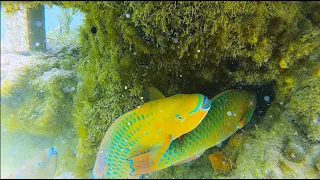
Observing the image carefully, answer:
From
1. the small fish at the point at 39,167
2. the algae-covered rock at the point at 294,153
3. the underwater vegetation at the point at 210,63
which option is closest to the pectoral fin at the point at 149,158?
the underwater vegetation at the point at 210,63

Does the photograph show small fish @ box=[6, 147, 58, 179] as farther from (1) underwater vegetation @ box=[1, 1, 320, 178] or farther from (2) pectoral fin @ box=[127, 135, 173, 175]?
(2) pectoral fin @ box=[127, 135, 173, 175]

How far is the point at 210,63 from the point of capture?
2.82 meters

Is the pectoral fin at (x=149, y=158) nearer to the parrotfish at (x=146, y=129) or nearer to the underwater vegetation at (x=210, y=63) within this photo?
the parrotfish at (x=146, y=129)

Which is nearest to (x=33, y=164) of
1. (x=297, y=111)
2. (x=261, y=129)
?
(x=261, y=129)

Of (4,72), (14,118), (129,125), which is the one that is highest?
(129,125)

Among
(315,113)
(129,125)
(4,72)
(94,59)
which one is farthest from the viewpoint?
(4,72)

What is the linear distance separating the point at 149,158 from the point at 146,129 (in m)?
0.30

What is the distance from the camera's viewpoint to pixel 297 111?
2.86 meters

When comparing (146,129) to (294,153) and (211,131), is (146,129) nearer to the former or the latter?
(211,131)

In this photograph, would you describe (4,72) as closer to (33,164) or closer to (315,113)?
(33,164)

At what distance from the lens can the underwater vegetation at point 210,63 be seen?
83.4 inches

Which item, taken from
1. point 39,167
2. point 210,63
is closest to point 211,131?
point 210,63

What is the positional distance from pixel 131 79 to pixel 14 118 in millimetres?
3109

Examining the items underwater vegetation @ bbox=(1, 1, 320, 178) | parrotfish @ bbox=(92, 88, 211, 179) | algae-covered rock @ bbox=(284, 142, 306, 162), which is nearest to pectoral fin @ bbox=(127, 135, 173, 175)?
parrotfish @ bbox=(92, 88, 211, 179)
